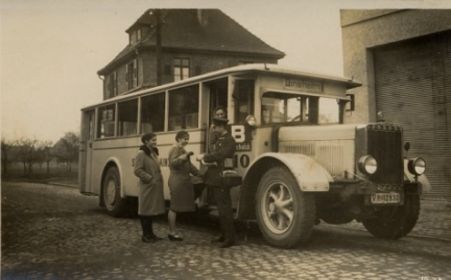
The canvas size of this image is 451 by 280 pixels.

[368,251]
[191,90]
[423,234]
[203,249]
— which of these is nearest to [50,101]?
[191,90]

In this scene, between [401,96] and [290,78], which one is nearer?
[290,78]

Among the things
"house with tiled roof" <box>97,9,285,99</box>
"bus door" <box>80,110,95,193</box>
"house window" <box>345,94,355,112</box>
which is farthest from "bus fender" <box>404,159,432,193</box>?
"house with tiled roof" <box>97,9,285,99</box>

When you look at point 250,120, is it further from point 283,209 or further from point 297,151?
point 283,209

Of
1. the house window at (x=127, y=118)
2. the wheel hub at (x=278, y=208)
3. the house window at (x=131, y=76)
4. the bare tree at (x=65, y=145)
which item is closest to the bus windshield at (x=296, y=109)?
the wheel hub at (x=278, y=208)

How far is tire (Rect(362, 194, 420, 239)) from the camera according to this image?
17.7ft

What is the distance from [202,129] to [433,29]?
4.78 meters

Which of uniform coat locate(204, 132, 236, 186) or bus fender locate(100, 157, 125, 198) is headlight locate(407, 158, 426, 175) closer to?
uniform coat locate(204, 132, 236, 186)

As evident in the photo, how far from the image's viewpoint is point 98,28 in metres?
5.46

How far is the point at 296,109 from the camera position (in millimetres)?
5934

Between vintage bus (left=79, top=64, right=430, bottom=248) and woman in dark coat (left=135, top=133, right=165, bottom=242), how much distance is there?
67 cm

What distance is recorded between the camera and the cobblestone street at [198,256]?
4.11m

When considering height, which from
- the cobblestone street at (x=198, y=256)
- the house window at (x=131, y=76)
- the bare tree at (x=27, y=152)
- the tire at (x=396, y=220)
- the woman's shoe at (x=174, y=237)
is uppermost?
the house window at (x=131, y=76)

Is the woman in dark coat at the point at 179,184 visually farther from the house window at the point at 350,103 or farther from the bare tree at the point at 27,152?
the house window at the point at 350,103

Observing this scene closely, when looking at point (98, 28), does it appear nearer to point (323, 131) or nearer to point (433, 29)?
point (323, 131)
